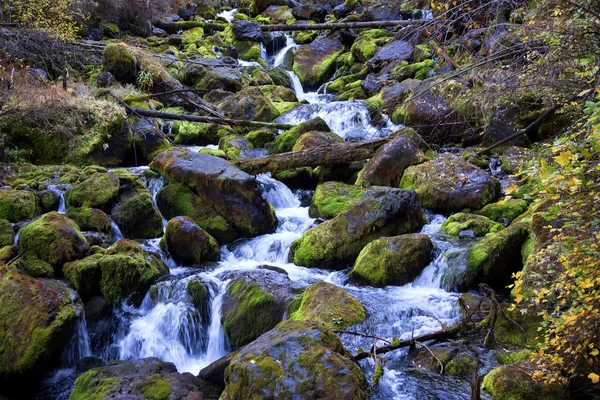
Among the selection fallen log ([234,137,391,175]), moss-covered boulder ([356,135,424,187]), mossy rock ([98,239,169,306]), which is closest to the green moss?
mossy rock ([98,239,169,306])

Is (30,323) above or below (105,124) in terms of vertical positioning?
below

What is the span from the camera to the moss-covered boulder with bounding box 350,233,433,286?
24.8 ft

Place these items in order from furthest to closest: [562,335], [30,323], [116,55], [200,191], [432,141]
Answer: [116,55] < [432,141] < [200,191] < [30,323] < [562,335]

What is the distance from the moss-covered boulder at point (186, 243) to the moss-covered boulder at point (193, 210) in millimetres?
994

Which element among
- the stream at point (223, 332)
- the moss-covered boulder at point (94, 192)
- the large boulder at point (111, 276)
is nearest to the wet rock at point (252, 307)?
the stream at point (223, 332)

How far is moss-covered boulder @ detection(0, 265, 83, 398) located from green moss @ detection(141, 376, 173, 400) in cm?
169

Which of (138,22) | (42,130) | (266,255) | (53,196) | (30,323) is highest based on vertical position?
(138,22)

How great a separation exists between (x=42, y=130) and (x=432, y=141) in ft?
34.2

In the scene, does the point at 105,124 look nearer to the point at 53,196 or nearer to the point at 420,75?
the point at 53,196

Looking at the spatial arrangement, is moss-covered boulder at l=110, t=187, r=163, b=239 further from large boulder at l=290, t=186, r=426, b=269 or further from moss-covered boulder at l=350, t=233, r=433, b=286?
moss-covered boulder at l=350, t=233, r=433, b=286

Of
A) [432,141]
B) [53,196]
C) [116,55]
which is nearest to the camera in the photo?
[53,196]

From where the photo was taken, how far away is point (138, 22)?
25.8 m

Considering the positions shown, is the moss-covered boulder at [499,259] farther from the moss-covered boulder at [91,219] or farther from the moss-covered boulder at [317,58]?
the moss-covered boulder at [317,58]

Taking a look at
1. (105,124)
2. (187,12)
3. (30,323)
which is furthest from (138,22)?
(30,323)
